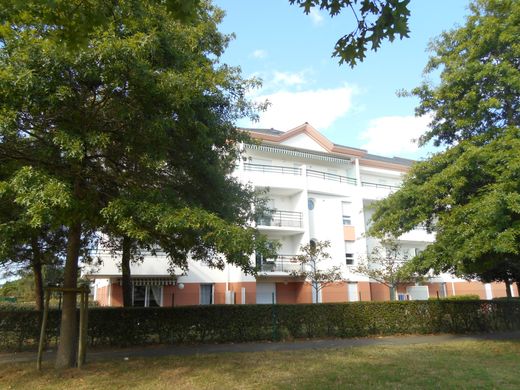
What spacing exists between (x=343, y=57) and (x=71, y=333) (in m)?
8.17

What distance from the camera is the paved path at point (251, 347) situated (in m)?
11.8

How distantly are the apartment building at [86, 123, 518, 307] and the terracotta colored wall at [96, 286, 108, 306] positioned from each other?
0.07 m

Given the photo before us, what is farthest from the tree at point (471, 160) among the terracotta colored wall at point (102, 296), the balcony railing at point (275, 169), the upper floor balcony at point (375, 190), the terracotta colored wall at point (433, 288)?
the terracotta colored wall at point (433, 288)

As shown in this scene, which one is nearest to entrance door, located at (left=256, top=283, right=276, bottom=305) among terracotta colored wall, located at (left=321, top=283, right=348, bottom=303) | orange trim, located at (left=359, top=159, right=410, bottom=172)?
terracotta colored wall, located at (left=321, top=283, right=348, bottom=303)

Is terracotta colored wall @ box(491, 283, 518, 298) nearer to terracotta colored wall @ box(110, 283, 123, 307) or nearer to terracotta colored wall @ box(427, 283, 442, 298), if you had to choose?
terracotta colored wall @ box(427, 283, 442, 298)

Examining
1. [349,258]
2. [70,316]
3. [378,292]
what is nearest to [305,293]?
[349,258]

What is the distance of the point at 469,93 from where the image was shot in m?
13.0

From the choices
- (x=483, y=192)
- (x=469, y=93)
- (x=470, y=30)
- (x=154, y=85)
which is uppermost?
(x=470, y=30)

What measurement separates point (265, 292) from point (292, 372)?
66.6 ft

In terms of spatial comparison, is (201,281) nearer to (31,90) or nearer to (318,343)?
(318,343)

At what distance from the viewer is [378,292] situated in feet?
106

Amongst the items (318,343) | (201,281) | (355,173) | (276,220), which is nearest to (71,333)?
(318,343)

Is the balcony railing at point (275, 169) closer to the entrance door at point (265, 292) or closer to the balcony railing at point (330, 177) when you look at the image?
the balcony railing at point (330, 177)

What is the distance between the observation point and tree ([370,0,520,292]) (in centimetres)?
1126
